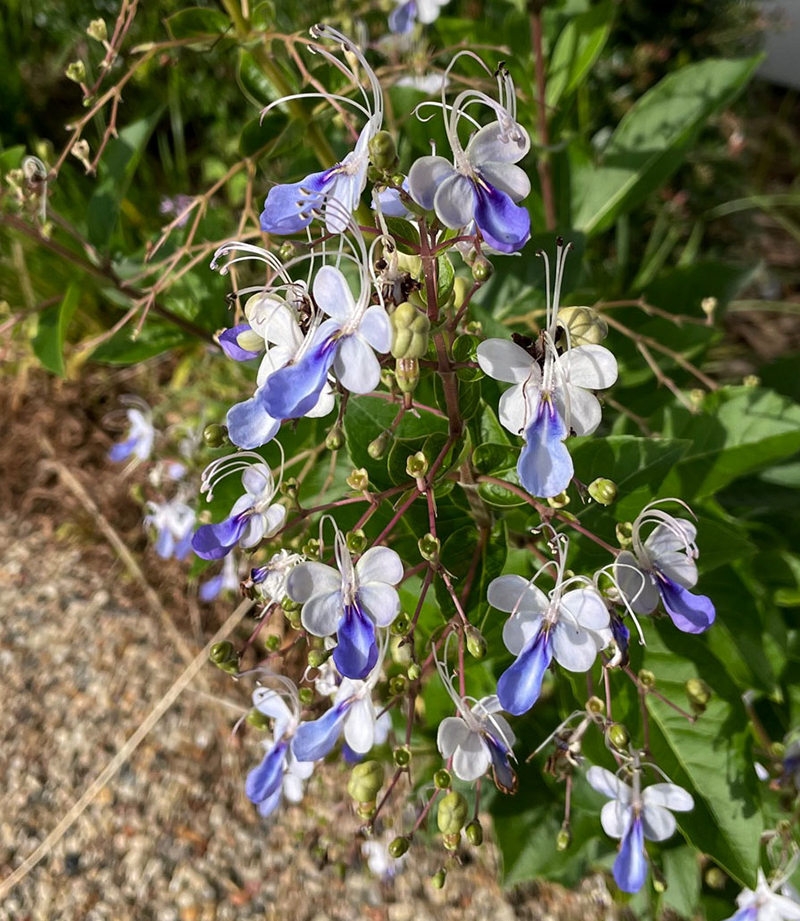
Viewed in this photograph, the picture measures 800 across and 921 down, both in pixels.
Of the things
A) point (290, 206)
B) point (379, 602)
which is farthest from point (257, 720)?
point (290, 206)

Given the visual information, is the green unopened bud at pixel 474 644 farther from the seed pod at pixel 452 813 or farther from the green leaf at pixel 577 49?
the green leaf at pixel 577 49

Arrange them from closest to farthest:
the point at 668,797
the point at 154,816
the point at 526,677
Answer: the point at 526,677 < the point at 668,797 < the point at 154,816

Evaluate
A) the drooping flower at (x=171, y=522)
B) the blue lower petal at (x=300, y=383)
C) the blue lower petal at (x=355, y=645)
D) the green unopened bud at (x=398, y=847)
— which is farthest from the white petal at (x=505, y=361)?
the drooping flower at (x=171, y=522)

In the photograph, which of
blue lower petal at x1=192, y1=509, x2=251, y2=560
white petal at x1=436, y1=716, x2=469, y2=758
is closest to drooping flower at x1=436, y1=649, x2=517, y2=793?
white petal at x1=436, y1=716, x2=469, y2=758

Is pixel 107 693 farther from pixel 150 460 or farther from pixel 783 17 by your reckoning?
pixel 783 17

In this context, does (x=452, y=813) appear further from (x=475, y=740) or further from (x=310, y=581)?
(x=310, y=581)

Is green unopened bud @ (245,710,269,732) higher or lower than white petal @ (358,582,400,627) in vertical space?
lower

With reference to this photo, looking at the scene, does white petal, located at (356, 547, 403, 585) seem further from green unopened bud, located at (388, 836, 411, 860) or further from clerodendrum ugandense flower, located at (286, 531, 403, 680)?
green unopened bud, located at (388, 836, 411, 860)

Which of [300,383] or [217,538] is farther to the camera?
[217,538]
